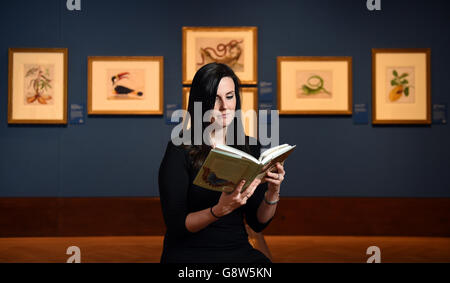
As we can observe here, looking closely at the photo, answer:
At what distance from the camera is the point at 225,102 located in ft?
4.68

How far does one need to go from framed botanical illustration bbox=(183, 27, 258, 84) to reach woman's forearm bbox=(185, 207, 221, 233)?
1.94 m

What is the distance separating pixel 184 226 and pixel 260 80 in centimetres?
204

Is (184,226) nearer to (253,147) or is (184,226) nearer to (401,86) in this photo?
(253,147)

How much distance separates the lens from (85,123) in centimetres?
302

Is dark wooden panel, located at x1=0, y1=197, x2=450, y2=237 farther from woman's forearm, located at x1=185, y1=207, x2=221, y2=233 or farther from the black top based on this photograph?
woman's forearm, located at x1=185, y1=207, x2=221, y2=233

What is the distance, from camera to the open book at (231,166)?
1063mm

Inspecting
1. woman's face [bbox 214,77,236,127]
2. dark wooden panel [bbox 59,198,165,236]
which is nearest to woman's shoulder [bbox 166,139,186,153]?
woman's face [bbox 214,77,236,127]

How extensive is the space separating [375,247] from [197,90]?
2150 millimetres

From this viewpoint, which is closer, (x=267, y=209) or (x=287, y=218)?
(x=267, y=209)

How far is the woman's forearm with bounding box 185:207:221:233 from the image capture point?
124cm

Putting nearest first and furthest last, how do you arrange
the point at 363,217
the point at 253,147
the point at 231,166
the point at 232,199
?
1. the point at 231,166
2. the point at 232,199
3. the point at 253,147
4. the point at 363,217

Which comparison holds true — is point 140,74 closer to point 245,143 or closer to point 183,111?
point 183,111

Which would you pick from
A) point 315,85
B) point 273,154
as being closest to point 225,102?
point 273,154

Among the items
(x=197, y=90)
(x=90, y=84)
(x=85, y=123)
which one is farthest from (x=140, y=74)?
(x=197, y=90)
